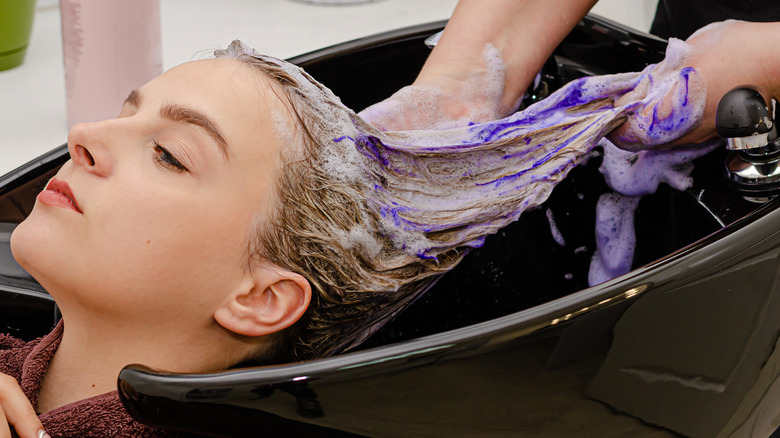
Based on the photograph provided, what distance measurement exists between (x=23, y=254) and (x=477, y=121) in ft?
1.54

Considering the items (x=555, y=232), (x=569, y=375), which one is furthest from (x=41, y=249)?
(x=555, y=232)

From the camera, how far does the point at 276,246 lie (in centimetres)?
71

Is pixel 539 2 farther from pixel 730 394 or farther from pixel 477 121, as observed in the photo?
pixel 730 394

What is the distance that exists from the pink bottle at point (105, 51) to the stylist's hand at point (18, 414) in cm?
67

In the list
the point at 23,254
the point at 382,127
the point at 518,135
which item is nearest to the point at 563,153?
the point at 518,135

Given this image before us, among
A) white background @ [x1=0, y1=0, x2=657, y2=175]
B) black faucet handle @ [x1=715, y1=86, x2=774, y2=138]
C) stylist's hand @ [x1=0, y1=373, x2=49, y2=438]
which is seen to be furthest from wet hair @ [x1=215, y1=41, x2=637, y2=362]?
white background @ [x1=0, y1=0, x2=657, y2=175]

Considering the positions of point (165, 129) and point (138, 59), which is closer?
point (165, 129)

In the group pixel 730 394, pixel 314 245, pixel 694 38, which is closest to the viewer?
pixel 730 394

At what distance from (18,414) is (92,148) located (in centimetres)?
22

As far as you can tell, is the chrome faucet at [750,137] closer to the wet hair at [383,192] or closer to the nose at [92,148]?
→ the wet hair at [383,192]

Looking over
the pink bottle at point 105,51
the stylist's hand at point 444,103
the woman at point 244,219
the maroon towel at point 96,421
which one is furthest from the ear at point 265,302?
the pink bottle at point 105,51

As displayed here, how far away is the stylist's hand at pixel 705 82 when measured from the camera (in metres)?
0.76

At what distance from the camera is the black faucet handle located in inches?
27.4

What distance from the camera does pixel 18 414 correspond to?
2.16ft
